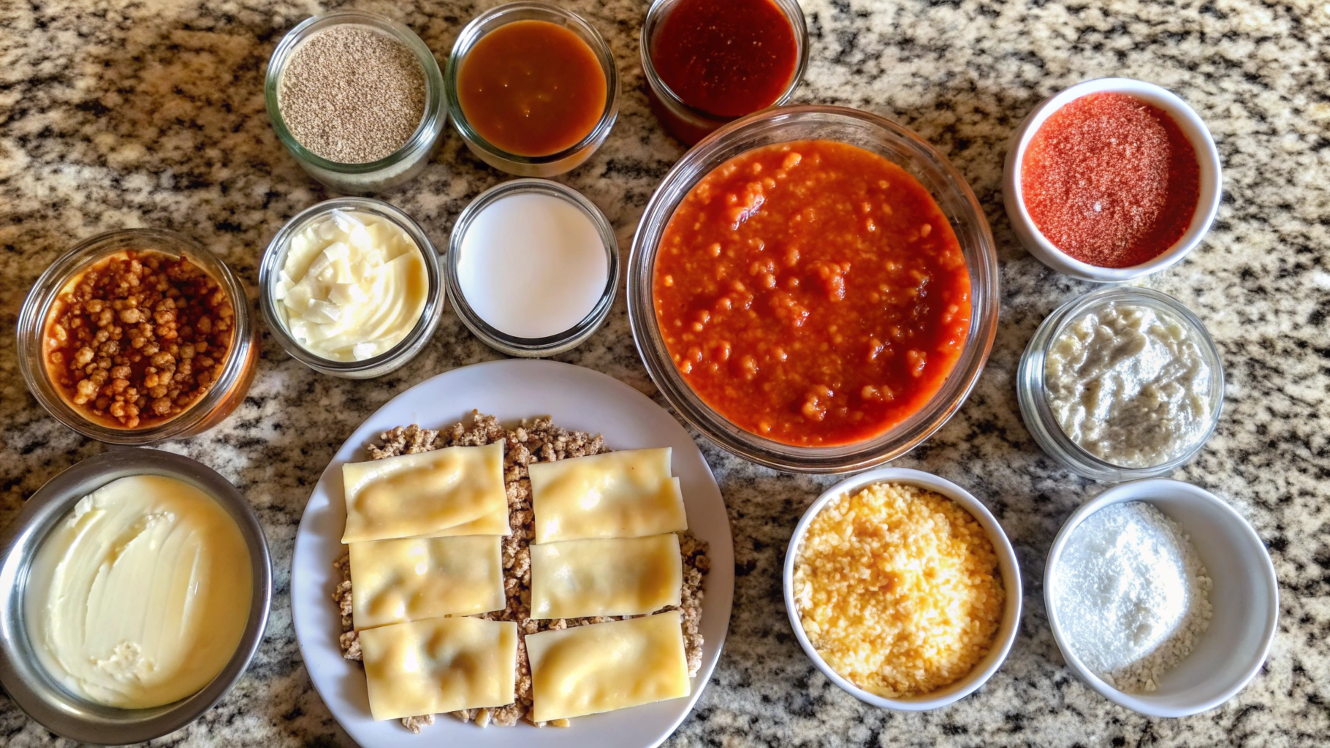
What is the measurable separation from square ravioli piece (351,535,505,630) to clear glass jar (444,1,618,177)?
917mm

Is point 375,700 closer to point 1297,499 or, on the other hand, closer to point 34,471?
point 34,471

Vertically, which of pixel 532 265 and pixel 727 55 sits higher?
pixel 727 55

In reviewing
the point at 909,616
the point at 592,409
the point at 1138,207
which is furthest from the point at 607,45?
the point at 909,616

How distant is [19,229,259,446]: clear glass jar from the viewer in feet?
6.25

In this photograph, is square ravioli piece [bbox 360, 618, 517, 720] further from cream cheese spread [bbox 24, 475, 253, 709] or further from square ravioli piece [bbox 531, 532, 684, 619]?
cream cheese spread [bbox 24, 475, 253, 709]

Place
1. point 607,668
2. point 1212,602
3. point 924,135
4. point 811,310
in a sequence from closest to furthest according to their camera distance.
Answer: point 811,310 < point 607,668 < point 1212,602 < point 924,135

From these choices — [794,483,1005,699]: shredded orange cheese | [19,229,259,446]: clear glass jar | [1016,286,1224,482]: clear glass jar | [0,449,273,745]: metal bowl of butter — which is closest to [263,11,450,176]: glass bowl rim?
[19,229,259,446]: clear glass jar

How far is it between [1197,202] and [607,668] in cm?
183

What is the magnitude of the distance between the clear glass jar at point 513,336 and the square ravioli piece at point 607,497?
0.29 m

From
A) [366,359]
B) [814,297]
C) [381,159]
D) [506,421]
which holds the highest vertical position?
[381,159]

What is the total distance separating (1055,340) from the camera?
2.01 metres

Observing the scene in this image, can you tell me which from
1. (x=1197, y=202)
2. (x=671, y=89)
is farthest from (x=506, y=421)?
(x=1197, y=202)

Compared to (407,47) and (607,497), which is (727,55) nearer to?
(407,47)

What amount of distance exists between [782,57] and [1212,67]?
1215 mm
